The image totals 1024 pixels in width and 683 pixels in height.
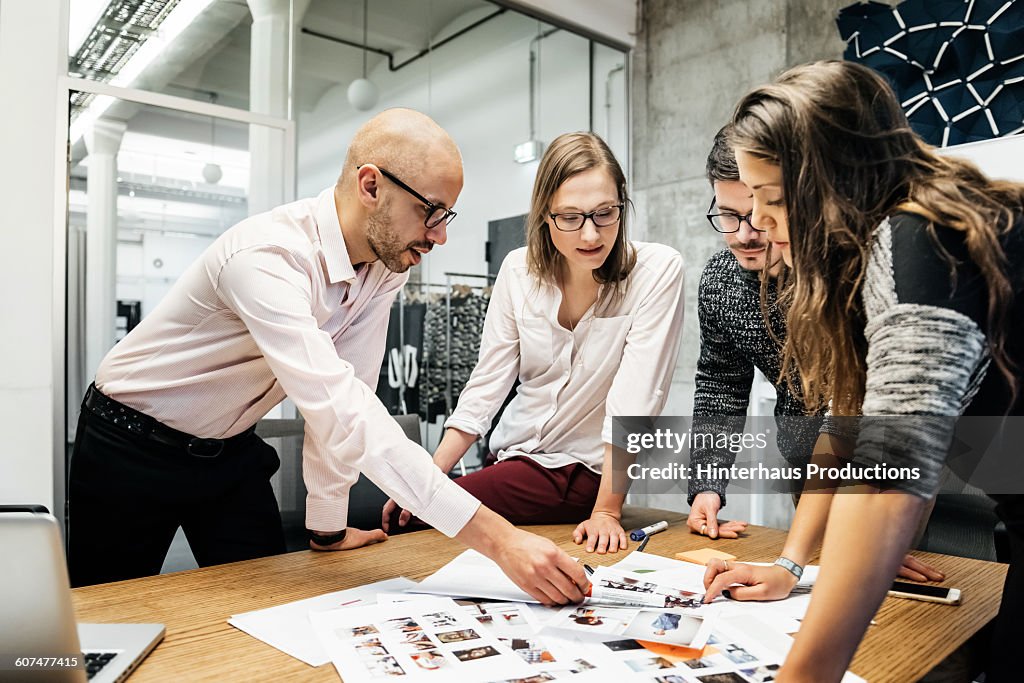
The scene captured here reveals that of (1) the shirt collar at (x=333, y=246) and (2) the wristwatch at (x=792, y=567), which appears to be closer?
(2) the wristwatch at (x=792, y=567)

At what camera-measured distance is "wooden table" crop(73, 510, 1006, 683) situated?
908 mm

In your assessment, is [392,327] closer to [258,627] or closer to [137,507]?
[137,507]

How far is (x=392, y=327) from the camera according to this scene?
153 inches

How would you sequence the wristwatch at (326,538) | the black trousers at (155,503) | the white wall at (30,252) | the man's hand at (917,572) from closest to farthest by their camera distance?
the man's hand at (917,572), the wristwatch at (326,538), the black trousers at (155,503), the white wall at (30,252)

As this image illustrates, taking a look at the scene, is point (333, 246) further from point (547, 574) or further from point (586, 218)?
point (547, 574)

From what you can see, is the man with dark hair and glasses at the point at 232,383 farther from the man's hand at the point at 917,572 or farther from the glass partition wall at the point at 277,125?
the glass partition wall at the point at 277,125

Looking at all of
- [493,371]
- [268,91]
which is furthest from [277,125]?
[493,371]

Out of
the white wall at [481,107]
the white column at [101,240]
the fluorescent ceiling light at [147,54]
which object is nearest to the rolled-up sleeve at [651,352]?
the white wall at [481,107]

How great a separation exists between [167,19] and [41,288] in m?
1.32

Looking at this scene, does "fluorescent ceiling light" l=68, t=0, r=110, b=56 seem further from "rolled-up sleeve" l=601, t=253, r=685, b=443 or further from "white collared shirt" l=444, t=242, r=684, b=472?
"rolled-up sleeve" l=601, t=253, r=685, b=443

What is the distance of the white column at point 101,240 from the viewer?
3.08 m

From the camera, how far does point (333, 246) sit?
5.15ft

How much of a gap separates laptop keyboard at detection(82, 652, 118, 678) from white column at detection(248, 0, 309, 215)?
9.42 ft

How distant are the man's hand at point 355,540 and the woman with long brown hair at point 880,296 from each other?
96cm
